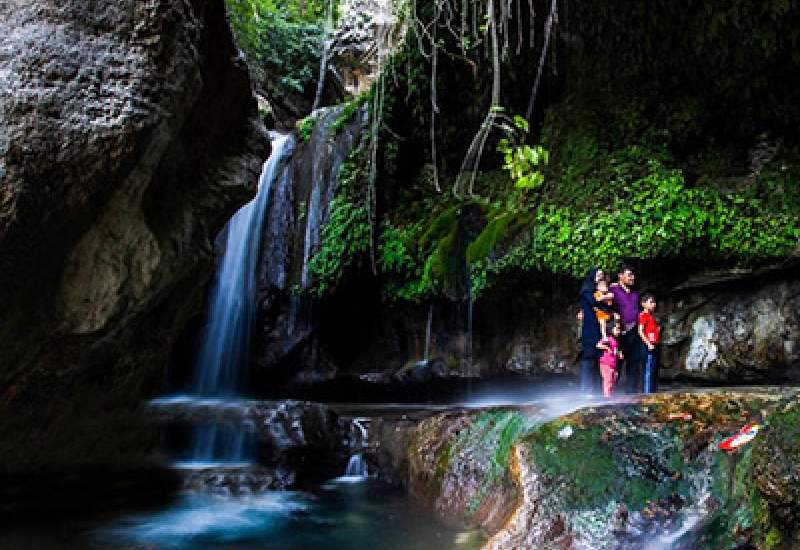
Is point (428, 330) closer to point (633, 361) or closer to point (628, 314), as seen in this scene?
point (633, 361)

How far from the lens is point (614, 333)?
21.0ft

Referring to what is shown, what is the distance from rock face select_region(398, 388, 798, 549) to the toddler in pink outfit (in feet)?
5.67

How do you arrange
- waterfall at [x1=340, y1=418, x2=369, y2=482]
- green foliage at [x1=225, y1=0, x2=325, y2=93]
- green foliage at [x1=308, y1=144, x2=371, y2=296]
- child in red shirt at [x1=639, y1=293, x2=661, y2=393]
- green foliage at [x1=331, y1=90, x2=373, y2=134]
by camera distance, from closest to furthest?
child in red shirt at [x1=639, y1=293, x2=661, y2=393], waterfall at [x1=340, y1=418, x2=369, y2=482], green foliage at [x1=308, y1=144, x2=371, y2=296], green foliage at [x1=331, y1=90, x2=373, y2=134], green foliage at [x1=225, y1=0, x2=325, y2=93]

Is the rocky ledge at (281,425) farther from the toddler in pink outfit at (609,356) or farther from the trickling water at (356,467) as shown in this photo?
the toddler in pink outfit at (609,356)

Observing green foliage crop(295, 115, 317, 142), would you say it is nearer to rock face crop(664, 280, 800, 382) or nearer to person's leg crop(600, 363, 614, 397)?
rock face crop(664, 280, 800, 382)

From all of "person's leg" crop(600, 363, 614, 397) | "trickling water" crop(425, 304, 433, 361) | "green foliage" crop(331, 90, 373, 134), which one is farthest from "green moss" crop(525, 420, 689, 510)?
"green foliage" crop(331, 90, 373, 134)

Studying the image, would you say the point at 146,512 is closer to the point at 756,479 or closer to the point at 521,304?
the point at 756,479

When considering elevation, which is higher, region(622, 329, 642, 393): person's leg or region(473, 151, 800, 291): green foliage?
region(473, 151, 800, 291): green foliage

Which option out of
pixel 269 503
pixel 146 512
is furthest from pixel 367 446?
pixel 146 512

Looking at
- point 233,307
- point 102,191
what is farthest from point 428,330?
point 102,191

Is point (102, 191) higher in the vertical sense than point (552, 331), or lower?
higher

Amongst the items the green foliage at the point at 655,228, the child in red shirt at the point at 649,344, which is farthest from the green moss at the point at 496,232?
the child in red shirt at the point at 649,344

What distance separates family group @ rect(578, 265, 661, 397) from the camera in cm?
636

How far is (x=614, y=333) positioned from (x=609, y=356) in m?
0.22
